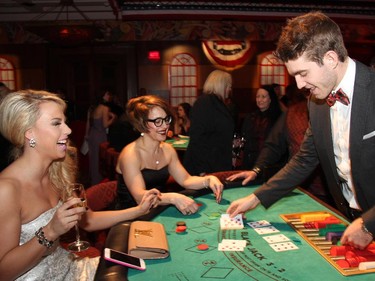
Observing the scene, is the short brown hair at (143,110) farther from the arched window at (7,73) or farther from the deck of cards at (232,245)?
the arched window at (7,73)

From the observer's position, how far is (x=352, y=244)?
4.86 ft

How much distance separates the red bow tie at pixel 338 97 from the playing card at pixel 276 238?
659mm

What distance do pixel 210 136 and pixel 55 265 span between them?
217 centimetres

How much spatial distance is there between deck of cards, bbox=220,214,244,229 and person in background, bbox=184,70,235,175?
1.71m

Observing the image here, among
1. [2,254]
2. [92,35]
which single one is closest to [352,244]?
[2,254]

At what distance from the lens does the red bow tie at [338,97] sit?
5.58 feet

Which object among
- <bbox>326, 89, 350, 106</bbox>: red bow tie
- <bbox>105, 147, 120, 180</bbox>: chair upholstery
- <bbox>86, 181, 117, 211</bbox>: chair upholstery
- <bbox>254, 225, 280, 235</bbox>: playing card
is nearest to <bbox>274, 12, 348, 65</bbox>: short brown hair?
<bbox>326, 89, 350, 106</bbox>: red bow tie

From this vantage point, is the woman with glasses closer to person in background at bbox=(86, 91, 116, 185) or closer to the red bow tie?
the red bow tie

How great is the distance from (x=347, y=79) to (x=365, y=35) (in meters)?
8.11

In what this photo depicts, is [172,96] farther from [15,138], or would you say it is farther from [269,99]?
[15,138]

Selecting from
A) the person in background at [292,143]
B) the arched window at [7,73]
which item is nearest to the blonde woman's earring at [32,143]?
the person in background at [292,143]

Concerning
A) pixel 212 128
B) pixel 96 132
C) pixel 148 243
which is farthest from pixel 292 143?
pixel 96 132

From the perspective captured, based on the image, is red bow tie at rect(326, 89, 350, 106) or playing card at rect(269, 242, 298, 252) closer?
playing card at rect(269, 242, 298, 252)

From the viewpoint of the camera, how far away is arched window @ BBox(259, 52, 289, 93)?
8.84 meters
